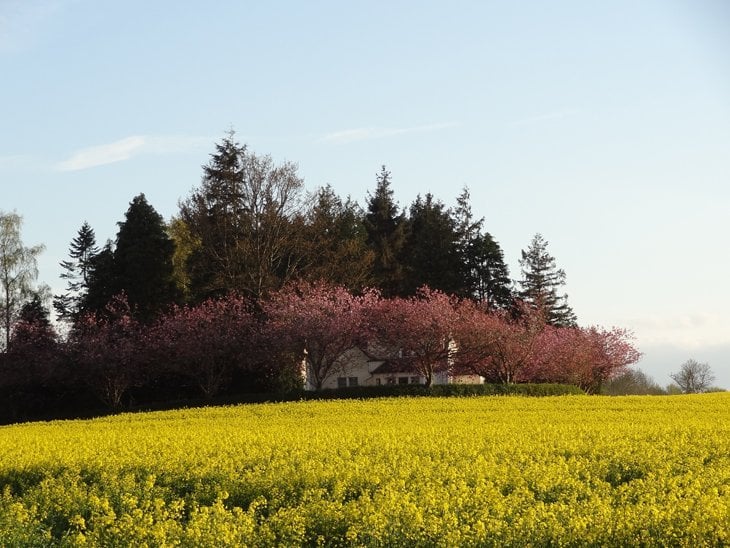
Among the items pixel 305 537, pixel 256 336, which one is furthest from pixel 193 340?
pixel 305 537

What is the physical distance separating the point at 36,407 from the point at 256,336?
14138mm

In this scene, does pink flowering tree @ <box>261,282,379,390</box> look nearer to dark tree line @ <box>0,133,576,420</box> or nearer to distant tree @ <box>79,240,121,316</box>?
dark tree line @ <box>0,133,576,420</box>

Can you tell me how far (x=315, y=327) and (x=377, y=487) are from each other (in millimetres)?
38309

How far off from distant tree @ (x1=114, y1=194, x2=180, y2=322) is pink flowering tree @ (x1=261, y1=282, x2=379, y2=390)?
9318mm

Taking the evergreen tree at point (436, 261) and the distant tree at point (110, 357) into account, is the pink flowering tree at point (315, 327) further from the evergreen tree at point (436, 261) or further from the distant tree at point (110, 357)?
the evergreen tree at point (436, 261)

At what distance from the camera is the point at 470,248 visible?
7762 centimetres

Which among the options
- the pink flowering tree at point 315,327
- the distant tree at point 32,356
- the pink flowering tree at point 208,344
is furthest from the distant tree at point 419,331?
the distant tree at point 32,356

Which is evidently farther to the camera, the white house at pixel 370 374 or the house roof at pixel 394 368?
the white house at pixel 370 374

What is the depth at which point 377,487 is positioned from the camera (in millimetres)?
13953

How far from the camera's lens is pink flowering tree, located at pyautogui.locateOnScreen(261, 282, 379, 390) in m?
52.1

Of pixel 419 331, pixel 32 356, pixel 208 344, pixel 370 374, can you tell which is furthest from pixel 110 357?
pixel 419 331

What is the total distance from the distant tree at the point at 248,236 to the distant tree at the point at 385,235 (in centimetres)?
1553

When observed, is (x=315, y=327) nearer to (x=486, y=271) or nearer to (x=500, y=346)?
(x=500, y=346)

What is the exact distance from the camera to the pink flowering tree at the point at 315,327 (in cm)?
5212
